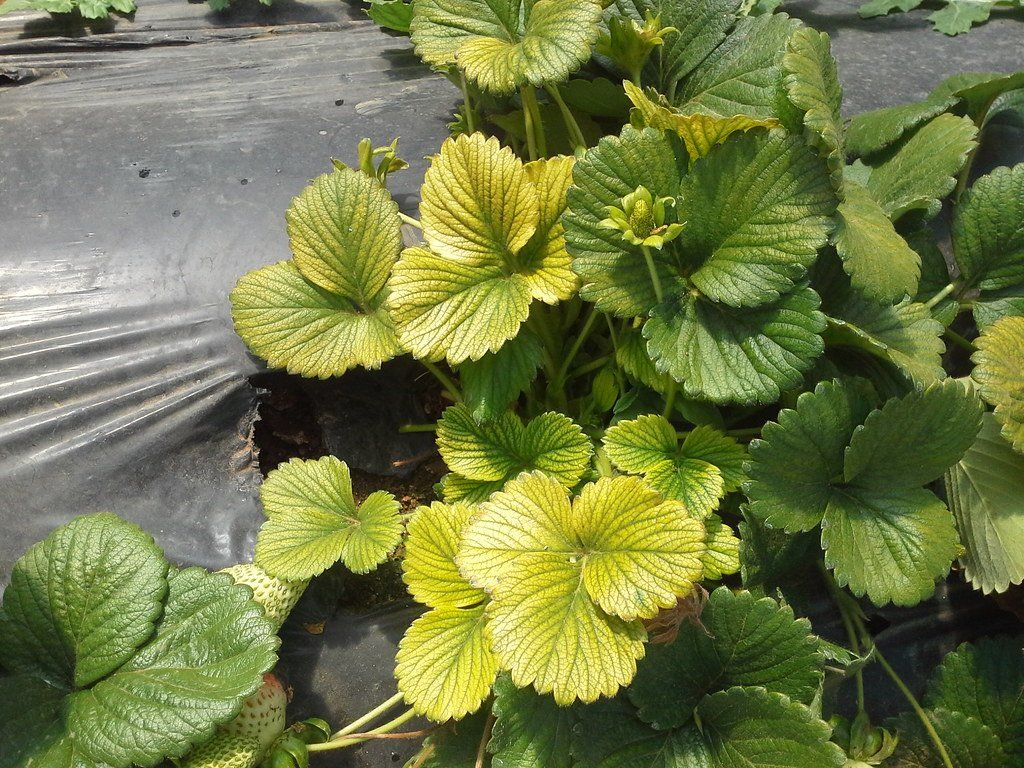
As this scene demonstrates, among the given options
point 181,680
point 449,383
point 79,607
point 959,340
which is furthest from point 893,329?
point 79,607

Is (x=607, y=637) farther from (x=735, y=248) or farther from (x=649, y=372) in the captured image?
(x=735, y=248)

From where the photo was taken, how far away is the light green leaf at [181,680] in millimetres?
1034

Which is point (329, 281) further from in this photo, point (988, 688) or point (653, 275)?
point (988, 688)

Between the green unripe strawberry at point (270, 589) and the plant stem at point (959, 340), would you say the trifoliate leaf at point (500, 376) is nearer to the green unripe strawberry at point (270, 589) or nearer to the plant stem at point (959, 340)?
the green unripe strawberry at point (270, 589)

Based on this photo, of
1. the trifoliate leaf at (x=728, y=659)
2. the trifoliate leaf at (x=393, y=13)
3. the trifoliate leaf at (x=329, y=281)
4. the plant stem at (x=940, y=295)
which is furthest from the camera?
the trifoliate leaf at (x=393, y=13)

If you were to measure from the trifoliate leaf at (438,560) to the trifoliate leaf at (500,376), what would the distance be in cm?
17

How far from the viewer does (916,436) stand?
113 cm

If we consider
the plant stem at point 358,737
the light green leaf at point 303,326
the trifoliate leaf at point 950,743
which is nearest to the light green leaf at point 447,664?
the plant stem at point 358,737

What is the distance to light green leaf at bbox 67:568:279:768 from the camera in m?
Result: 1.03

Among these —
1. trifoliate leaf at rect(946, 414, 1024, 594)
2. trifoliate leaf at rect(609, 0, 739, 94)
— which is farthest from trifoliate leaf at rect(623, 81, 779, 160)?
trifoliate leaf at rect(946, 414, 1024, 594)

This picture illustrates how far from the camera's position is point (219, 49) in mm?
1818

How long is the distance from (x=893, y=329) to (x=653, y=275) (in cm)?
45

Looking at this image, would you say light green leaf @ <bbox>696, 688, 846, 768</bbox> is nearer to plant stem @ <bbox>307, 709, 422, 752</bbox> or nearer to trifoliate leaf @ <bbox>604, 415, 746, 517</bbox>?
trifoliate leaf @ <bbox>604, 415, 746, 517</bbox>

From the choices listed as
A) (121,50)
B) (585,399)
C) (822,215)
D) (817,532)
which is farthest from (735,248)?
(121,50)
